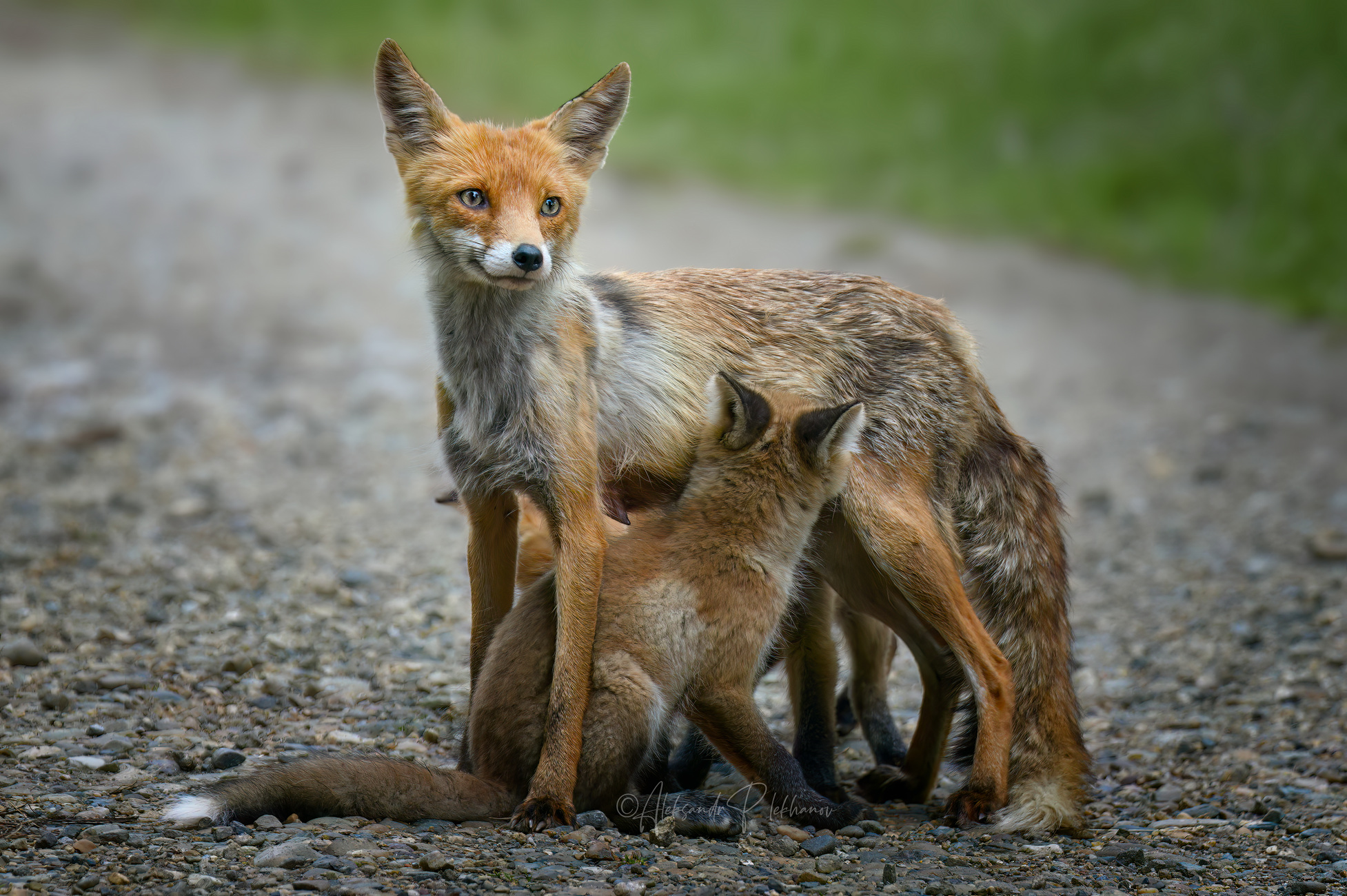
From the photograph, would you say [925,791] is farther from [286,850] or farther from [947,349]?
[286,850]

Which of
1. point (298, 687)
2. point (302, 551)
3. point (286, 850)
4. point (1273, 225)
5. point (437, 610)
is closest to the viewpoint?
point (286, 850)

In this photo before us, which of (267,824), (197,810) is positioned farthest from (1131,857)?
(197,810)

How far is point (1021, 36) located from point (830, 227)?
11.5ft

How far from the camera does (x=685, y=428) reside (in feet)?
16.4

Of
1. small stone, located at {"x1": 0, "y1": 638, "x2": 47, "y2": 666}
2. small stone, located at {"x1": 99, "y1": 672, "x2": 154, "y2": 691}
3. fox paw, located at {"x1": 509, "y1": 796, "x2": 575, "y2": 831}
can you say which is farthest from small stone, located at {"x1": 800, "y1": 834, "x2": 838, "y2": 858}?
small stone, located at {"x1": 0, "y1": 638, "x2": 47, "y2": 666}

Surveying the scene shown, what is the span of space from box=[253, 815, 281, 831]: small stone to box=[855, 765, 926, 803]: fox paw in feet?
8.17

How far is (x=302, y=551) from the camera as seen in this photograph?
27.1 ft

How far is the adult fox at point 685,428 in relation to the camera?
438cm

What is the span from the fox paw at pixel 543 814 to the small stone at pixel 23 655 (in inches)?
116

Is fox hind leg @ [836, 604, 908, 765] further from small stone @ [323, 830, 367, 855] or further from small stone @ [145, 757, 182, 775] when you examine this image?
small stone @ [145, 757, 182, 775]

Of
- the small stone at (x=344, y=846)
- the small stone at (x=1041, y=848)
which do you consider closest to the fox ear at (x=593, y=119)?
the small stone at (x=344, y=846)

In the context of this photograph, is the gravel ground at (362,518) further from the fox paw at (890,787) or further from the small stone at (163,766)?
the fox paw at (890,787)

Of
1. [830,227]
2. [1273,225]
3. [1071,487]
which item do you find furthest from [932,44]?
[1071,487]

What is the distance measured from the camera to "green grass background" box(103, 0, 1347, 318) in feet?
45.7
